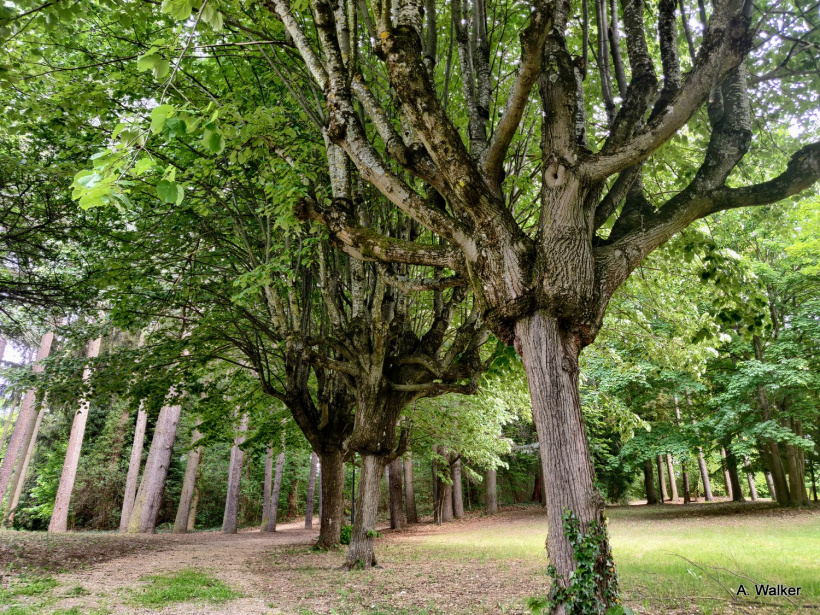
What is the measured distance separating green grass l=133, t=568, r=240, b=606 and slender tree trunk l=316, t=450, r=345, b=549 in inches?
132

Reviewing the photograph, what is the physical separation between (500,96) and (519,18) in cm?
111

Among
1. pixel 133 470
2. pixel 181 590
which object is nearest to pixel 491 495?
pixel 133 470

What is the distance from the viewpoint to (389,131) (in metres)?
4.33

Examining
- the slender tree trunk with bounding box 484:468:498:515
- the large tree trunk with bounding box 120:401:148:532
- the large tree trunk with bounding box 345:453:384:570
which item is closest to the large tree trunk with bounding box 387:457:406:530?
the slender tree trunk with bounding box 484:468:498:515

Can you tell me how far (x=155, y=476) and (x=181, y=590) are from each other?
1113 cm

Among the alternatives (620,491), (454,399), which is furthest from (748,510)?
(454,399)

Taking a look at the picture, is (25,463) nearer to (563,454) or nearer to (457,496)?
(457,496)

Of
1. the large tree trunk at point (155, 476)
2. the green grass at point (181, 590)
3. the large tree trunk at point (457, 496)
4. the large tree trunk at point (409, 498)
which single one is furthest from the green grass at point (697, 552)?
the large tree trunk at point (155, 476)

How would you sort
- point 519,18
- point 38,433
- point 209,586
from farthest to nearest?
point 38,433, point 519,18, point 209,586

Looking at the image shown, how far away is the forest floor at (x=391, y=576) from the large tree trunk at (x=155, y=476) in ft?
11.4

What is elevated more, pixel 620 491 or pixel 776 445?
pixel 776 445

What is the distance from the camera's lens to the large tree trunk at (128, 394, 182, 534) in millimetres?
15625

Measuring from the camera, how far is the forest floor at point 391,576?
510cm

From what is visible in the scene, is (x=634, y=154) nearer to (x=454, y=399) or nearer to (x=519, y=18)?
(x=519, y=18)
